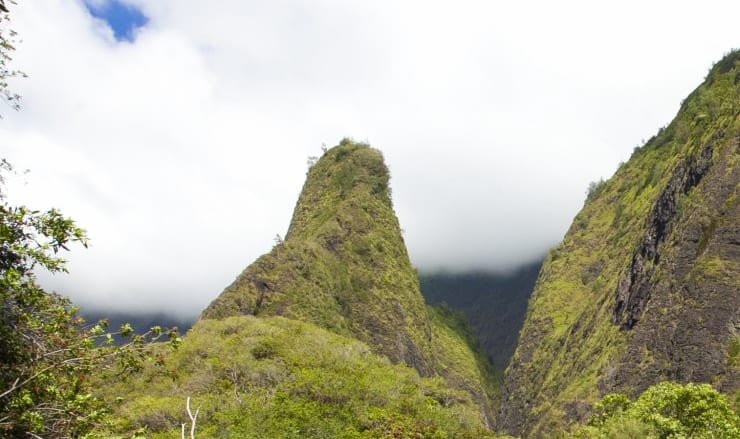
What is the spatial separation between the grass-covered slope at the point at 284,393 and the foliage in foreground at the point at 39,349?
18.3m

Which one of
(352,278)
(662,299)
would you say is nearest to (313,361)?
(662,299)

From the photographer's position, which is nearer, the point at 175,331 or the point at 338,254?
the point at 175,331

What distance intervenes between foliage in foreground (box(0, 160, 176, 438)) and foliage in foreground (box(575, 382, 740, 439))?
27769mm

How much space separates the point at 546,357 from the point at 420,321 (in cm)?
2764

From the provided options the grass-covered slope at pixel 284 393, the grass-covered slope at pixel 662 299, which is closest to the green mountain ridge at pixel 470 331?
the grass-covered slope at pixel 284 393

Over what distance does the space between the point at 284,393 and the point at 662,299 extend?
50.1 metres

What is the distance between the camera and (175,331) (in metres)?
13.0

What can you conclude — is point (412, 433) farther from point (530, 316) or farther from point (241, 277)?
point (530, 316)

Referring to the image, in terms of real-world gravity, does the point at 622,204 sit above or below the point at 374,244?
above

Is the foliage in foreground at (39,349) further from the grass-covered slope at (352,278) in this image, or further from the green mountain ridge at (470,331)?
the grass-covered slope at (352,278)

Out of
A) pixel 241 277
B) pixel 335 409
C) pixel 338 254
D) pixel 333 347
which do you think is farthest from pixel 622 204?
pixel 335 409

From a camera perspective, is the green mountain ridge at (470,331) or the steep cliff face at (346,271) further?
the steep cliff face at (346,271)

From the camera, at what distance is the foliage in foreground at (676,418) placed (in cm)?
3072

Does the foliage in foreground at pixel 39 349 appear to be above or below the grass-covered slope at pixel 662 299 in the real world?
below
